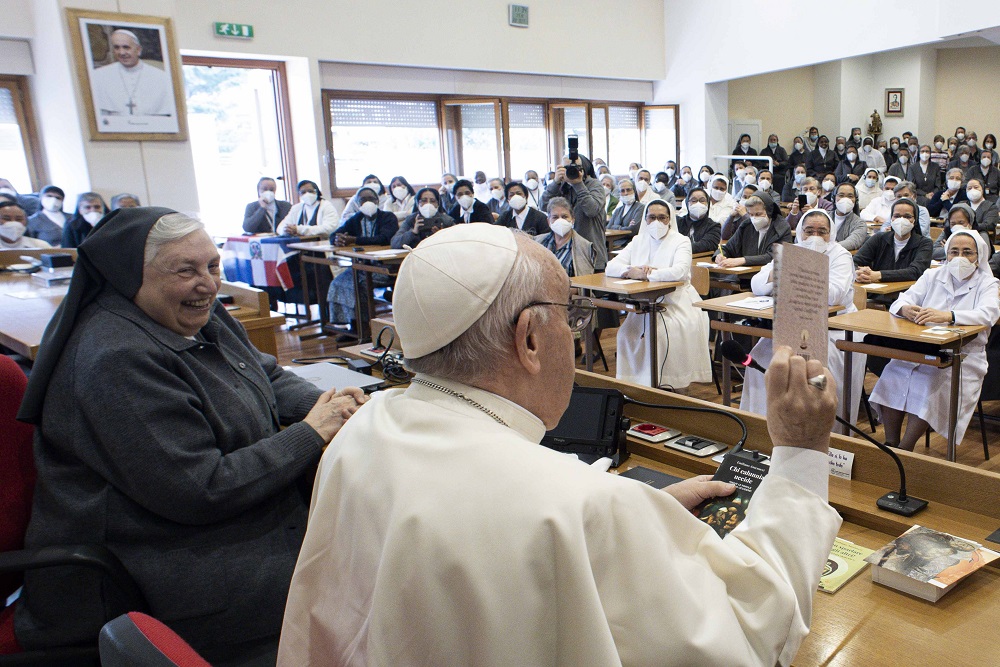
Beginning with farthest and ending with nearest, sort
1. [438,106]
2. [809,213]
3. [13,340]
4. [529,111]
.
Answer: [529,111], [438,106], [809,213], [13,340]

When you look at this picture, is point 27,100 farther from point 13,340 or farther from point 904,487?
point 904,487

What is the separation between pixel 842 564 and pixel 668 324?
11.5 ft

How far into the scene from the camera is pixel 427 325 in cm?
92

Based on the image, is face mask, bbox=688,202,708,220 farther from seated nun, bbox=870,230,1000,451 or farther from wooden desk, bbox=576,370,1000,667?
wooden desk, bbox=576,370,1000,667

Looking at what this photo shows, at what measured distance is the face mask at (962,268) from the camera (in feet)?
12.3

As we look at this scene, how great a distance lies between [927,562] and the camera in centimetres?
123

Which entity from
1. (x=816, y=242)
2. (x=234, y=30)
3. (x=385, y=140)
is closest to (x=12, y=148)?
(x=234, y=30)

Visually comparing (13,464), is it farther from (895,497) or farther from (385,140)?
(385,140)

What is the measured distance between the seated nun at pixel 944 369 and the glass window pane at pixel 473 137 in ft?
28.9

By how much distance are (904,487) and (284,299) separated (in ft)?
22.9

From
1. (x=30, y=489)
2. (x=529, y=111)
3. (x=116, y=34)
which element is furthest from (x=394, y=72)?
(x=30, y=489)

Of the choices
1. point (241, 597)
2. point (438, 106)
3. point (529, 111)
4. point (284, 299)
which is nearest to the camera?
point (241, 597)

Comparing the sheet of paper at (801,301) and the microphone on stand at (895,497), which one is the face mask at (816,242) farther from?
the sheet of paper at (801,301)

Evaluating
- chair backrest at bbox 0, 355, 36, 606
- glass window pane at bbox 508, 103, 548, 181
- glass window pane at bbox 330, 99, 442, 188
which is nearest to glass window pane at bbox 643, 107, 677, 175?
glass window pane at bbox 508, 103, 548, 181
